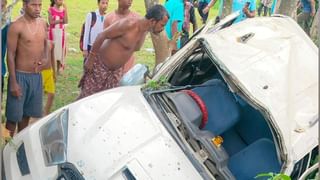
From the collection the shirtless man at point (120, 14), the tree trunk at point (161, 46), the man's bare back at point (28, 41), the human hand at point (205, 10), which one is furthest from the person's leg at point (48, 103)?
the human hand at point (205, 10)

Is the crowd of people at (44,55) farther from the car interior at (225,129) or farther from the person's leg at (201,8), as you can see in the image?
the person's leg at (201,8)

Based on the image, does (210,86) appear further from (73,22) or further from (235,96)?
(73,22)

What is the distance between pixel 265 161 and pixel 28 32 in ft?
8.27

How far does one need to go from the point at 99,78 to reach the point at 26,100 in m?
0.70

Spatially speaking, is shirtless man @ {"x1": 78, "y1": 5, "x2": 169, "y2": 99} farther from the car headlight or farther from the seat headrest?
the car headlight

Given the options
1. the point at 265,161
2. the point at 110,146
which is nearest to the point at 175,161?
the point at 110,146

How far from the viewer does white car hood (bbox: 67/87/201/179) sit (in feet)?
10.9

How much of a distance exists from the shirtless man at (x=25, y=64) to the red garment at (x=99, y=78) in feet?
1.53

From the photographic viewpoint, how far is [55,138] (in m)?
3.70

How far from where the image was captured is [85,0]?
16.9m

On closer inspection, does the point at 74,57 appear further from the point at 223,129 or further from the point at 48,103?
the point at 223,129

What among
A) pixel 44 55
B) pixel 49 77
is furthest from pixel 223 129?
pixel 49 77

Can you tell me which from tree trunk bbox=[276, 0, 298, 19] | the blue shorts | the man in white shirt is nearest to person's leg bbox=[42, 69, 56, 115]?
the blue shorts

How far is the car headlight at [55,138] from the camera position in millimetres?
3527
